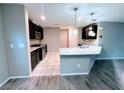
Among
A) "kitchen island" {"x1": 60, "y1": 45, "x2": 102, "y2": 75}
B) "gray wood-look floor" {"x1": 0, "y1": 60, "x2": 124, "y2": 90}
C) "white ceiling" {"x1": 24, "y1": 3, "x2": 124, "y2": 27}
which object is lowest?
"gray wood-look floor" {"x1": 0, "y1": 60, "x2": 124, "y2": 90}

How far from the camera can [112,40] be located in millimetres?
6281

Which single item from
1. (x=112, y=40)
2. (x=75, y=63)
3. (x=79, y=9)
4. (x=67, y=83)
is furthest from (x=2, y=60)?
(x=112, y=40)

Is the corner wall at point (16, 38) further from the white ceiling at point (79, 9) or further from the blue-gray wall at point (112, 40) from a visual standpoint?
the blue-gray wall at point (112, 40)

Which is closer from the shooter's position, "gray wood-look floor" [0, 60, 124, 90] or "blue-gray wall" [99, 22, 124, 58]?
"gray wood-look floor" [0, 60, 124, 90]

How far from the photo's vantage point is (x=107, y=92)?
0.82m

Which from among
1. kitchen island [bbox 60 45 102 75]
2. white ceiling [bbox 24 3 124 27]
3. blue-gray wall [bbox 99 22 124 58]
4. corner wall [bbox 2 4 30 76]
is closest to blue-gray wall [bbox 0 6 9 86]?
corner wall [bbox 2 4 30 76]

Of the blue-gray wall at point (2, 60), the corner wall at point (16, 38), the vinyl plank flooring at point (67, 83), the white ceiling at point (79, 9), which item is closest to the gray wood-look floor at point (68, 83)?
the vinyl plank flooring at point (67, 83)

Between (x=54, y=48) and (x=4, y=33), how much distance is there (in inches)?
239

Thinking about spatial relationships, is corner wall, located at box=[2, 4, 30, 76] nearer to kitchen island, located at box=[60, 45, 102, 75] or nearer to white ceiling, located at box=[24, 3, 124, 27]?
white ceiling, located at box=[24, 3, 124, 27]

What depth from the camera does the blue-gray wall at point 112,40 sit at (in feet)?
20.2

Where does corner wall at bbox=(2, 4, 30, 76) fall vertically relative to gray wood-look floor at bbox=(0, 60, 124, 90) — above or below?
above

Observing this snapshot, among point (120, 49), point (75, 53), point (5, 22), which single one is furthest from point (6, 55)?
point (120, 49)

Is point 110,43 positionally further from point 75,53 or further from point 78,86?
point 78,86

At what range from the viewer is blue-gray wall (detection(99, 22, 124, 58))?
6.16 m
